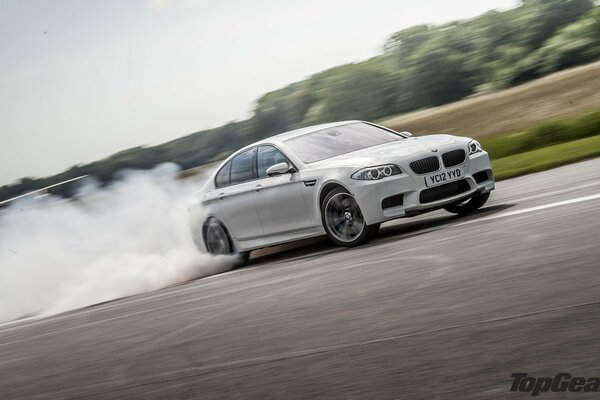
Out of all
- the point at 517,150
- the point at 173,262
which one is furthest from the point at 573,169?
the point at 517,150

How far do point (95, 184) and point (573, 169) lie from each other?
1078cm

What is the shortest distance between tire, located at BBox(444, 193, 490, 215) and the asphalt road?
1.73 ft

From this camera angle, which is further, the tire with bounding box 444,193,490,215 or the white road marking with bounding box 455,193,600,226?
the tire with bounding box 444,193,490,215

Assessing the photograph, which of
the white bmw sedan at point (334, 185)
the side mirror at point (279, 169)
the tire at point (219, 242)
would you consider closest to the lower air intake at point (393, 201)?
the white bmw sedan at point (334, 185)

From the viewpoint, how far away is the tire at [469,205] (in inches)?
459

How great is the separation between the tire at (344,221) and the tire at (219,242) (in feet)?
6.74

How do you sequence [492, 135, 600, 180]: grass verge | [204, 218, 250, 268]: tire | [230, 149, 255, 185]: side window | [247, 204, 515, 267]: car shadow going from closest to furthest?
1. [247, 204, 515, 267]: car shadow
2. [230, 149, 255, 185]: side window
3. [204, 218, 250, 268]: tire
4. [492, 135, 600, 180]: grass verge

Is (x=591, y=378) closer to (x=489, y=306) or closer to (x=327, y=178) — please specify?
(x=489, y=306)

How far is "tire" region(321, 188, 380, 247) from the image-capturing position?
10852mm

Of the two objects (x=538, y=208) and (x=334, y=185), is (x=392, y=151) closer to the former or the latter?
(x=334, y=185)

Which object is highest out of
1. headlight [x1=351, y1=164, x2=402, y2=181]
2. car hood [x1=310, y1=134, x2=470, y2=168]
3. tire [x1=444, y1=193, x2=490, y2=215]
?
car hood [x1=310, y1=134, x2=470, y2=168]

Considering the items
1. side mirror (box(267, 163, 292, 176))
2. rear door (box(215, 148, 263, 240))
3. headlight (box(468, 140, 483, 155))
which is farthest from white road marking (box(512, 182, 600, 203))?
rear door (box(215, 148, 263, 240))

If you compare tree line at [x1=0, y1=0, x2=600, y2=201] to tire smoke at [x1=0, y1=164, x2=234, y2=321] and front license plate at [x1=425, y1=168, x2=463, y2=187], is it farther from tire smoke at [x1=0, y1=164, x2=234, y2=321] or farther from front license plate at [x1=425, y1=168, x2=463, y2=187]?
front license plate at [x1=425, y1=168, x2=463, y2=187]

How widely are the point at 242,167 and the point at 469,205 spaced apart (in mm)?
2864
